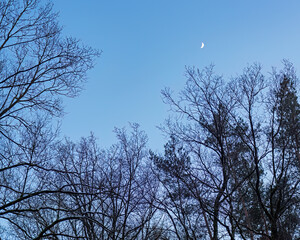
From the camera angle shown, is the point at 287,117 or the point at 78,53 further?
the point at 287,117

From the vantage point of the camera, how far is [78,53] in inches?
226

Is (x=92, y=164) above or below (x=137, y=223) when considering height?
above

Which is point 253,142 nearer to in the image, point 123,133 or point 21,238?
point 123,133

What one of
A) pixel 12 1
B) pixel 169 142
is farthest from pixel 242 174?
pixel 12 1

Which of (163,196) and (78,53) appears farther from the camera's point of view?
(163,196)

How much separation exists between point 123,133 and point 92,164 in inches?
92.0

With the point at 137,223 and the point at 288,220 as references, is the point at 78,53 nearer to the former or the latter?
the point at 137,223

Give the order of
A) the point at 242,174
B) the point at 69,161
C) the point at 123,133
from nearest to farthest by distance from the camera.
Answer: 1. the point at 242,174
2. the point at 69,161
3. the point at 123,133

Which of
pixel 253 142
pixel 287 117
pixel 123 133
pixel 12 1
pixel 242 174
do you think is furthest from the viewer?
pixel 123 133

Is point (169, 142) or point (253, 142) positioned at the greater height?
point (169, 142)

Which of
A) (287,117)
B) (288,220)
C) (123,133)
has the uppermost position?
(123,133)

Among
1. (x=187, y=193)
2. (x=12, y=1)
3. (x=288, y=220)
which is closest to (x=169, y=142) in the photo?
(x=187, y=193)

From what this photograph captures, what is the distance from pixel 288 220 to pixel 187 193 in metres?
5.98

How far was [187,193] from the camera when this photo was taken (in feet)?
35.9
